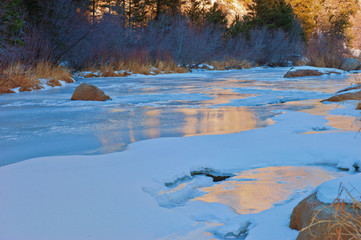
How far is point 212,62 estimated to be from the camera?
90.9 feet

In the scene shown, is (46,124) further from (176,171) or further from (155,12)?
(155,12)

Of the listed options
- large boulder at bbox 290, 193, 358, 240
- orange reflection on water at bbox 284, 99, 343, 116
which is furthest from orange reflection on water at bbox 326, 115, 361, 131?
large boulder at bbox 290, 193, 358, 240

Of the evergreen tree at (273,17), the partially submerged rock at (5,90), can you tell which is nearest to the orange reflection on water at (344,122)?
the partially submerged rock at (5,90)

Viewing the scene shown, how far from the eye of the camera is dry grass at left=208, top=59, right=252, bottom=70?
2748cm

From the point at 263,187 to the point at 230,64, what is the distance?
26187mm

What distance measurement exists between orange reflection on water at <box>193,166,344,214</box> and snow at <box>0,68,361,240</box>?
14mm

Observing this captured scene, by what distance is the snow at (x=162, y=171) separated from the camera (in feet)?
7.29

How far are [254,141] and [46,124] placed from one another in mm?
2957

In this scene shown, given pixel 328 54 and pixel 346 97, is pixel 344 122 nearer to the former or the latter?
pixel 346 97

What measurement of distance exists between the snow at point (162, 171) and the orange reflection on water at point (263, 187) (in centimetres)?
1

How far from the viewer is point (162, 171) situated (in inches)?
129

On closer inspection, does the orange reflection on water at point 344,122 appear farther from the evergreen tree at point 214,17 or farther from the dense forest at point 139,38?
the evergreen tree at point 214,17

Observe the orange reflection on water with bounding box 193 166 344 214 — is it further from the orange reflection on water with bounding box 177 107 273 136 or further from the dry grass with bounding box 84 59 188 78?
the dry grass with bounding box 84 59 188 78

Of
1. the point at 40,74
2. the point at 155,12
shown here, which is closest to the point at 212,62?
the point at 155,12
